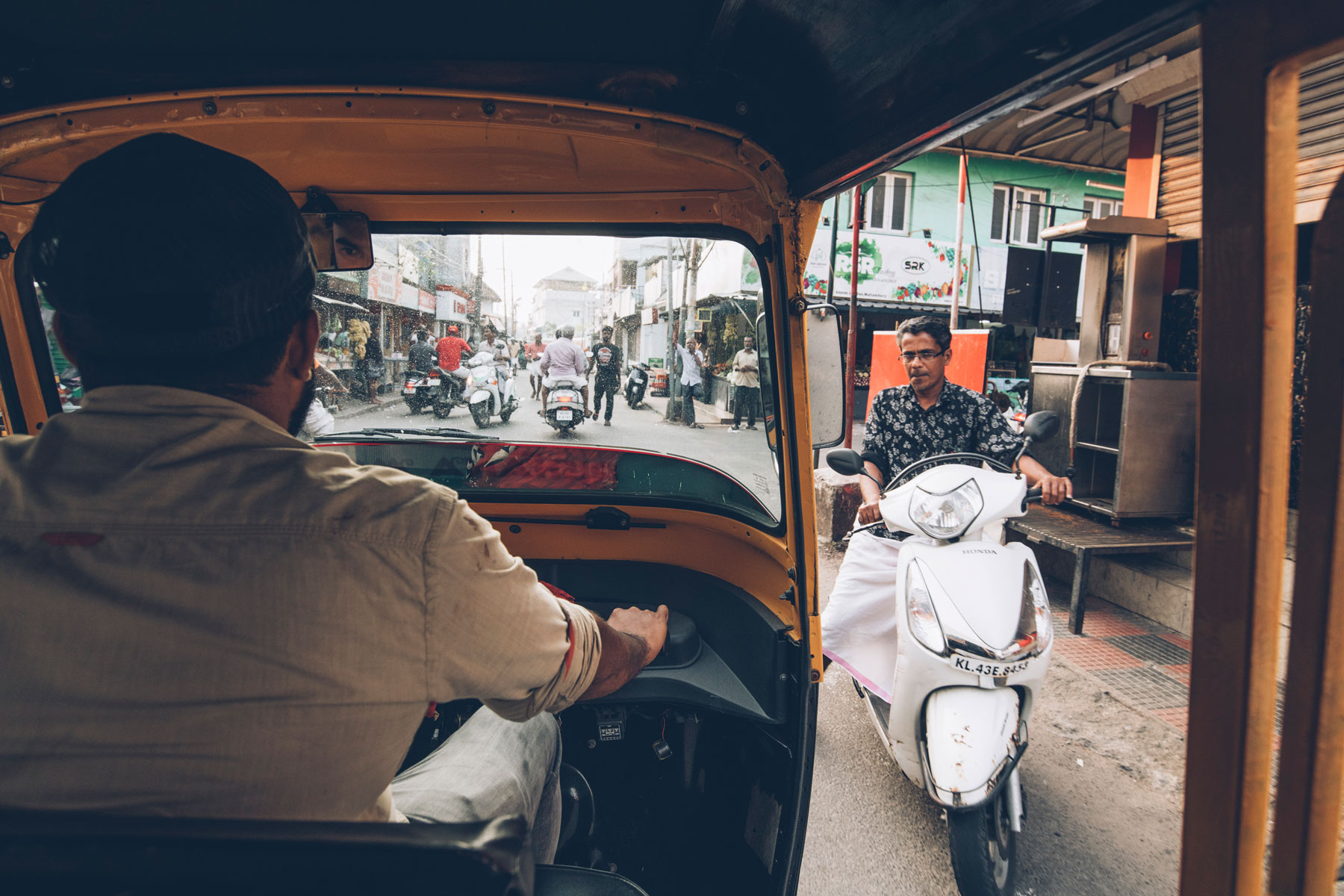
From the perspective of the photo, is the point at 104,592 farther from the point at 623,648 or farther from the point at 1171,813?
the point at 1171,813

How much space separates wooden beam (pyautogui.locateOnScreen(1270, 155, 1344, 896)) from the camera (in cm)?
57

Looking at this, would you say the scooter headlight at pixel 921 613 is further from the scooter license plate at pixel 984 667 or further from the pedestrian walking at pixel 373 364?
the pedestrian walking at pixel 373 364

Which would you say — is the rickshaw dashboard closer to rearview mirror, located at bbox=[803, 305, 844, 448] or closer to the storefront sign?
rearview mirror, located at bbox=[803, 305, 844, 448]

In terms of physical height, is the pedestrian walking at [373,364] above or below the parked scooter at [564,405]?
above

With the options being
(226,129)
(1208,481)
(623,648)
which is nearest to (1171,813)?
(623,648)

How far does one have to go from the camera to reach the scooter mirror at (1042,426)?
92.6 inches

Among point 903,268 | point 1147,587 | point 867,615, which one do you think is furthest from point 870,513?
point 903,268

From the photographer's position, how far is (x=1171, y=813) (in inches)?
108

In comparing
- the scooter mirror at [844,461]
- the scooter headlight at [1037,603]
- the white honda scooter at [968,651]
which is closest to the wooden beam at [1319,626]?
the white honda scooter at [968,651]

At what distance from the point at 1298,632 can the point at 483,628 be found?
0.93 m

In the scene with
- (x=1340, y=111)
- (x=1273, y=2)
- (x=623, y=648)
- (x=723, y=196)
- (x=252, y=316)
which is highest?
(x=1340, y=111)

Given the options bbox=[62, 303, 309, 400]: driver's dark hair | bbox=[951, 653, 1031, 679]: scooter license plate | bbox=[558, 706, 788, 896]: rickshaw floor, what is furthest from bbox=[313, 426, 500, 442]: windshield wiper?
bbox=[951, 653, 1031, 679]: scooter license plate

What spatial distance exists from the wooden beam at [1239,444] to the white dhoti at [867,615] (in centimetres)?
207

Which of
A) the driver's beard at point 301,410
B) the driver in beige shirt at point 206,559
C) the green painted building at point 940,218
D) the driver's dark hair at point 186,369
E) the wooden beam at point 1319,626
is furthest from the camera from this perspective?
the green painted building at point 940,218
